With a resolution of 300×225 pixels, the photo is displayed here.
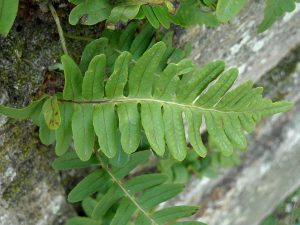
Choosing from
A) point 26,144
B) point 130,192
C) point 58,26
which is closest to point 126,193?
point 130,192

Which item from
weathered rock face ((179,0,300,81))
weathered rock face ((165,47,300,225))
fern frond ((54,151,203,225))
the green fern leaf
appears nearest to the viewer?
the green fern leaf

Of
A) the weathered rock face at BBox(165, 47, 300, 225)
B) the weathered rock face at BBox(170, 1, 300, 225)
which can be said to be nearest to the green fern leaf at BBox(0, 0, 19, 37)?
the weathered rock face at BBox(170, 1, 300, 225)

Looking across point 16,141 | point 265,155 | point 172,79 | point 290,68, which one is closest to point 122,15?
point 172,79

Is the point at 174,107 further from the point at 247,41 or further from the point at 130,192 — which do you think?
the point at 247,41

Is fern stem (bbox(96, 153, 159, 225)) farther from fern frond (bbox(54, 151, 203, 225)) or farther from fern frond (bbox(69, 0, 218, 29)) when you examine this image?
fern frond (bbox(69, 0, 218, 29))

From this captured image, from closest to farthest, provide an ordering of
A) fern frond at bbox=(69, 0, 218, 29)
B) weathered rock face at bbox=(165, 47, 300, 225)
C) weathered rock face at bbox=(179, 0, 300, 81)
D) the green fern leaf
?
1. the green fern leaf
2. fern frond at bbox=(69, 0, 218, 29)
3. weathered rock face at bbox=(179, 0, 300, 81)
4. weathered rock face at bbox=(165, 47, 300, 225)

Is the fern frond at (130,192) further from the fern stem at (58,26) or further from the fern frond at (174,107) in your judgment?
the fern stem at (58,26)
